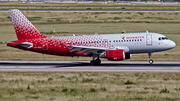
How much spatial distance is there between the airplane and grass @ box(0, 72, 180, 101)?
10.2m

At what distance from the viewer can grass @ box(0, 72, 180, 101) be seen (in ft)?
72.3

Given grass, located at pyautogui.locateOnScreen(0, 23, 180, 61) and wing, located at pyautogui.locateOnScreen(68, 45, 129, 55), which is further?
grass, located at pyautogui.locateOnScreen(0, 23, 180, 61)

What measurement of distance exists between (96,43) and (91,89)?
17854mm

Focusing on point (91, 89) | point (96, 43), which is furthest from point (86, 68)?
point (91, 89)

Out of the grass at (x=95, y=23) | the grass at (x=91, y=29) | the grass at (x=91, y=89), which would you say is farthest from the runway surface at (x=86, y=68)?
the grass at (x=95, y=23)

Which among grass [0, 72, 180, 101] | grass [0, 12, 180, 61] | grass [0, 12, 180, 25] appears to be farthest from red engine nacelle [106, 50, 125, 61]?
grass [0, 12, 180, 25]

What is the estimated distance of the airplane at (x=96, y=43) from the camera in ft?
136

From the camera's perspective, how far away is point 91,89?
24.6 m

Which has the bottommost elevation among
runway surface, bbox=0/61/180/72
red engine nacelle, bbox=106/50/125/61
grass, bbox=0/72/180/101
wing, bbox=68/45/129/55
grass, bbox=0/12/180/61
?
runway surface, bbox=0/61/180/72

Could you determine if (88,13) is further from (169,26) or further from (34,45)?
(34,45)

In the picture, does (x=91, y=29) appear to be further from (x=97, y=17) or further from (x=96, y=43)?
(x=96, y=43)

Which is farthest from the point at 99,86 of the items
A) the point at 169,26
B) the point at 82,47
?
the point at 169,26

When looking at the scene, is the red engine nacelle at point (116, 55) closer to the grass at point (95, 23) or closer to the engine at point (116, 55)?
the engine at point (116, 55)

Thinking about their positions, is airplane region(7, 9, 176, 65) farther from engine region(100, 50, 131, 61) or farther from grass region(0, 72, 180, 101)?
grass region(0, 72, 180, 101)
